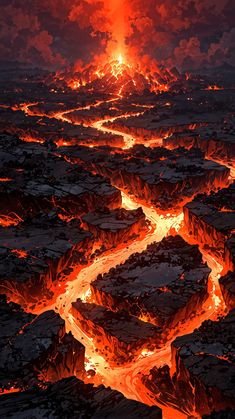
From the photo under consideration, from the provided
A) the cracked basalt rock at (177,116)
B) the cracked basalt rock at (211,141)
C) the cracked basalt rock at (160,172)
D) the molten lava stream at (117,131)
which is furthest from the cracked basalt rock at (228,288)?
the cracked basalt rock at (177,116)

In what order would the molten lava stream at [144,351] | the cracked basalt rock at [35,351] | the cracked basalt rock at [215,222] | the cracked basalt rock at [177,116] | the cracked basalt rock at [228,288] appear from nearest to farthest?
the cracked basalt rock at [35,351] → the molten lava stream at [144,351] → the cracked basalt rock at [228,288] → the cracked basalt rock at [215,222] → the cracked basalt rock at [177,116]

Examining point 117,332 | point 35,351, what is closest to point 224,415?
point 117,332

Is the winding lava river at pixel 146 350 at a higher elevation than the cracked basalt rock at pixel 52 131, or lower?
lower

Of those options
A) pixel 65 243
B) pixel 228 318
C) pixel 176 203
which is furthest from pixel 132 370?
pixel 176 203

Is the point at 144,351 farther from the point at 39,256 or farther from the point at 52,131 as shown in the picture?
the point at 52,131

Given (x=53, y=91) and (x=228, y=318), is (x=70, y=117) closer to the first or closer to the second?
(x=53, y=91)

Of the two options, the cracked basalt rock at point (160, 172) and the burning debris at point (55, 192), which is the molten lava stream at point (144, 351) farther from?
the burning debris at point (55, 192)
